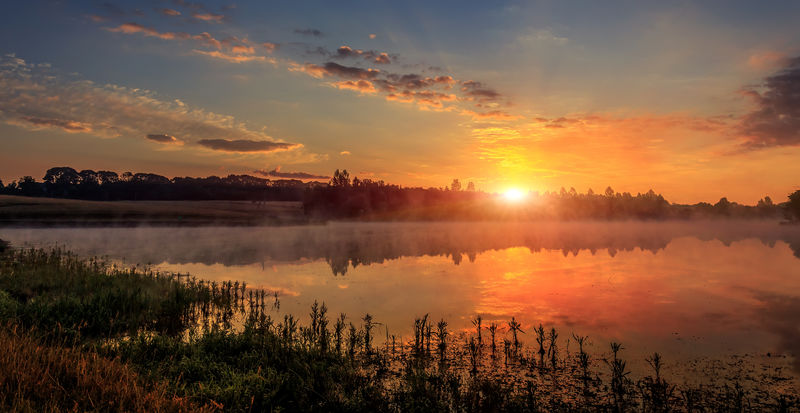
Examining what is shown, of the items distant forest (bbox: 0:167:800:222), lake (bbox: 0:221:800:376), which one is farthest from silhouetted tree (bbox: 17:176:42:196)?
lake (bbox: 0:221:800:376)

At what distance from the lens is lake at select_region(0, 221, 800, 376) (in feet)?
57.7

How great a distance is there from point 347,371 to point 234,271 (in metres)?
24.2

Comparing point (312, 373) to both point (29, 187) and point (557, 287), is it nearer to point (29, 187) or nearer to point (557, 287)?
point (557, 287)

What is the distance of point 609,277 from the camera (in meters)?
31.8

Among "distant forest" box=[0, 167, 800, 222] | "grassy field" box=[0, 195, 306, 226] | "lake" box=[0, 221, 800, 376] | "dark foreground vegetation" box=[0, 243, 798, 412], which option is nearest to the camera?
"dark foreground vegetation" box=[0, 243, 798, 412]

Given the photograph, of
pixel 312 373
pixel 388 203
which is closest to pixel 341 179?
pixel 388 203

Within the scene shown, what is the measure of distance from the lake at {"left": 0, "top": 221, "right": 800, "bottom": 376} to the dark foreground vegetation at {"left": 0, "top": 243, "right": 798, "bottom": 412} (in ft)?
6.74

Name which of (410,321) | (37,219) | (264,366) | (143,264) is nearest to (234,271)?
(143,264)

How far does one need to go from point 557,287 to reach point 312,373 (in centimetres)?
2048

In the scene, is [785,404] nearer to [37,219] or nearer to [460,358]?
[460,358]

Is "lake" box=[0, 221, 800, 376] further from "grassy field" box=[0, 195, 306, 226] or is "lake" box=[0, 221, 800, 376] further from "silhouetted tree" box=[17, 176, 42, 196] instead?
"silhouetted tree" box=[17, 176, 42, 196]

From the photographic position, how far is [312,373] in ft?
38.8

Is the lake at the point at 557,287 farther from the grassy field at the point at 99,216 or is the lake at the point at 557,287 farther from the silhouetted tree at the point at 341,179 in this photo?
the silhouetted tree at the point at 341,179

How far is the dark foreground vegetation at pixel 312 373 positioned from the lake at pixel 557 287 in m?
2.06
